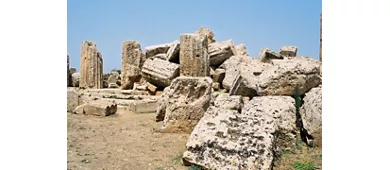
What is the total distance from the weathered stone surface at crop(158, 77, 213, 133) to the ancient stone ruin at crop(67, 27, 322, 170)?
0.01 meters

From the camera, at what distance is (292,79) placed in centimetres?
462

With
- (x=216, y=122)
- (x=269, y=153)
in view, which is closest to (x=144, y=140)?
(x=216, y=122)

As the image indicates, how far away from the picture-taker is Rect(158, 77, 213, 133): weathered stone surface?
4.92 m

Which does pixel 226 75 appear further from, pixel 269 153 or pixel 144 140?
pixel 269 153

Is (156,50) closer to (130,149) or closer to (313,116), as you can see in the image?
(130,149)

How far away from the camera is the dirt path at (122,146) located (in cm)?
325

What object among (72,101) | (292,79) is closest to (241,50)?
(72,101)

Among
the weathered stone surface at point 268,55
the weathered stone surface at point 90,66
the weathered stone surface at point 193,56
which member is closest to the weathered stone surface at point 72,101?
the weathered stone surface at point 193,56

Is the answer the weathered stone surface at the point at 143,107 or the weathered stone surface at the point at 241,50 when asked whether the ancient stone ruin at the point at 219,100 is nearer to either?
the weathered stone surface at the point at 143,107

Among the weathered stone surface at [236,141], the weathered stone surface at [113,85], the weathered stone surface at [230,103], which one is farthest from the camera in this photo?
the weathered stone surface at [113,85]

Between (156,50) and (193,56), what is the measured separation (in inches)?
112

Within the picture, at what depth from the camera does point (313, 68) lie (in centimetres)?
465

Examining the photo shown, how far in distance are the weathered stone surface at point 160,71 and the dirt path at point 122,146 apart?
309 centimetres
